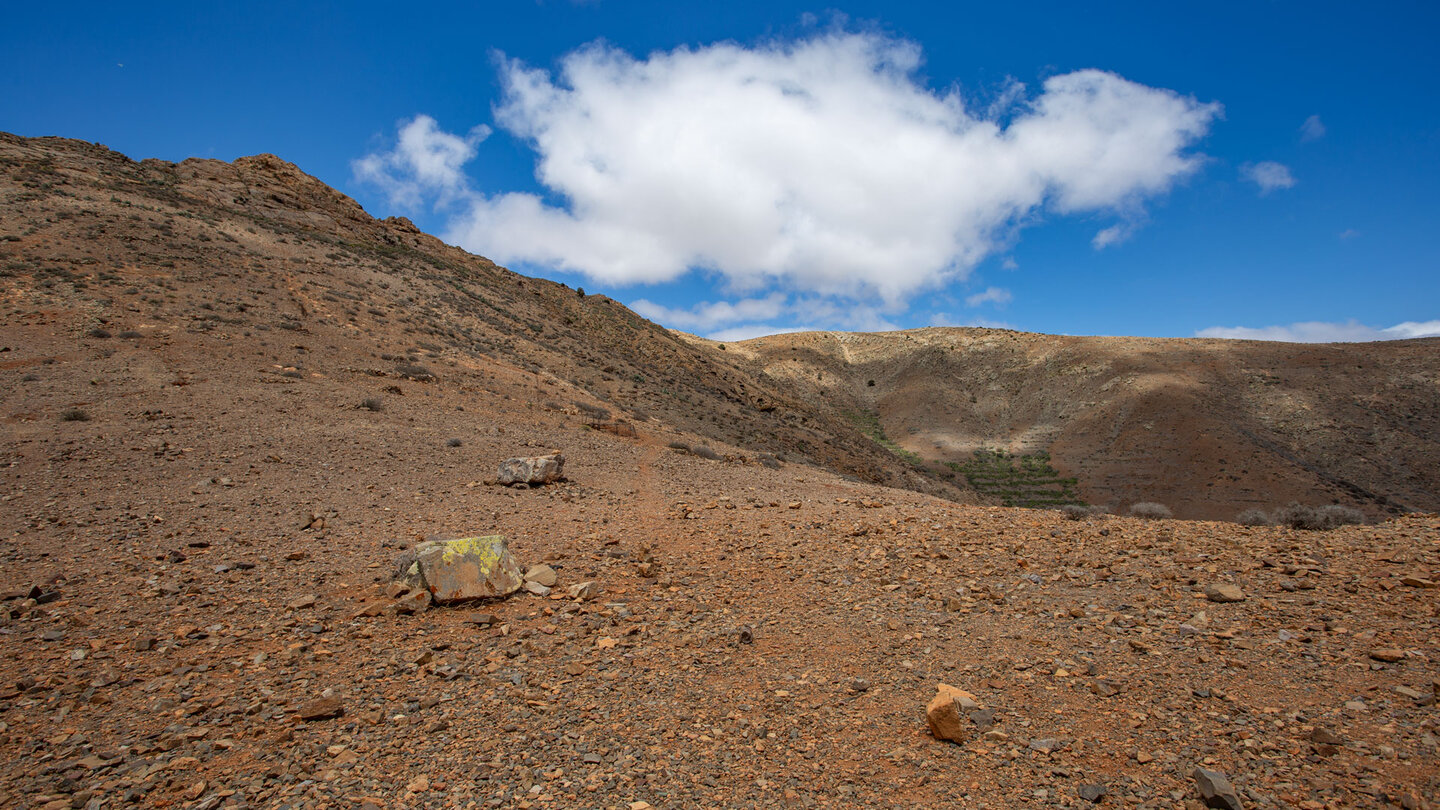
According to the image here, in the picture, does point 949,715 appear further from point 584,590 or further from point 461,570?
point 461,570

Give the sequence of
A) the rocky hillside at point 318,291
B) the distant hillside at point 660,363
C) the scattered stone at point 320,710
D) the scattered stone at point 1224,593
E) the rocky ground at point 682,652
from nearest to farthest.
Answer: the rocky ground at point 682,652 < the scattered stone at point 320,710 < the scattered stone at point 1224,593 < the rocky hillside at point 318,291 < the distant hillside at point 660,363

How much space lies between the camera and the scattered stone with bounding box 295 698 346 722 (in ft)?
14.9

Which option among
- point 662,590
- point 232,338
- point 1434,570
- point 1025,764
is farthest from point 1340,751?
point 232,338

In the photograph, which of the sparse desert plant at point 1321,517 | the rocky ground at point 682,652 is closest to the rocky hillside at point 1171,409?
the sparse desert plant at point 1321,517

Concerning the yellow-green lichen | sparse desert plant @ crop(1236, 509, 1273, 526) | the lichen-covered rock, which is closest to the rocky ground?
the yellow-green lichen

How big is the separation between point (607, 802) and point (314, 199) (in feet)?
155

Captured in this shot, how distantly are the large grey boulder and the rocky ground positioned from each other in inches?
8.4

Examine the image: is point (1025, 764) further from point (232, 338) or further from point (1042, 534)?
point (232, 338)

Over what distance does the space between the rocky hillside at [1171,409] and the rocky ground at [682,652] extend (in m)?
36.2

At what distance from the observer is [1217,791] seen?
3500 millimetres

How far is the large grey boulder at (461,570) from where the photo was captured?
6.36 meters

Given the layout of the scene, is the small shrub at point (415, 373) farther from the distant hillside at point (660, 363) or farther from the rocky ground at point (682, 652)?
the rocky ground at point (682, 652)

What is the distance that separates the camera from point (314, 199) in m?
39.8

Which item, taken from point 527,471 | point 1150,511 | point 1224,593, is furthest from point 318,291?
point 1224,593
